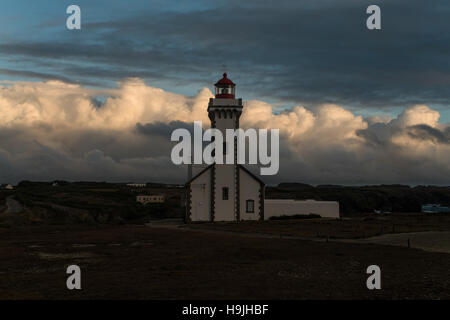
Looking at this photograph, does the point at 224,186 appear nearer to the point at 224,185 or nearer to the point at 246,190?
the point at 224,185

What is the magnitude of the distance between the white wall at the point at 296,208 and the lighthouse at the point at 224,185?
172cm

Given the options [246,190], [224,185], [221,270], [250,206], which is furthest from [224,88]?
[221,270]

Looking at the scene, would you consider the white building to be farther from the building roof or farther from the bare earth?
the bare earth

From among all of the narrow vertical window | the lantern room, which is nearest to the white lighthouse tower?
the lantern room

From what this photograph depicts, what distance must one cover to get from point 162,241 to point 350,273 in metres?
14.6

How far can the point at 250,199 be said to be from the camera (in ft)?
151

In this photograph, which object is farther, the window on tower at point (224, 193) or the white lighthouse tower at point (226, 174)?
the window on tower at point (224, 193)

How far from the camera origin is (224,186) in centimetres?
4556

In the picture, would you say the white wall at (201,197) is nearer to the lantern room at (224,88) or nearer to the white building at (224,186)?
the white building at (224,186)

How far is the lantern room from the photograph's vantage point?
150ft

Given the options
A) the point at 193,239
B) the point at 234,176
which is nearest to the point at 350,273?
the point at 193,239

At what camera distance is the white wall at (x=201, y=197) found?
45.7 meters

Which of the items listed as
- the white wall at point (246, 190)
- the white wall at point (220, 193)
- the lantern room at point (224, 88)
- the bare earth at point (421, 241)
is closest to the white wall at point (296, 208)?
the white wall at point (246, 190)
